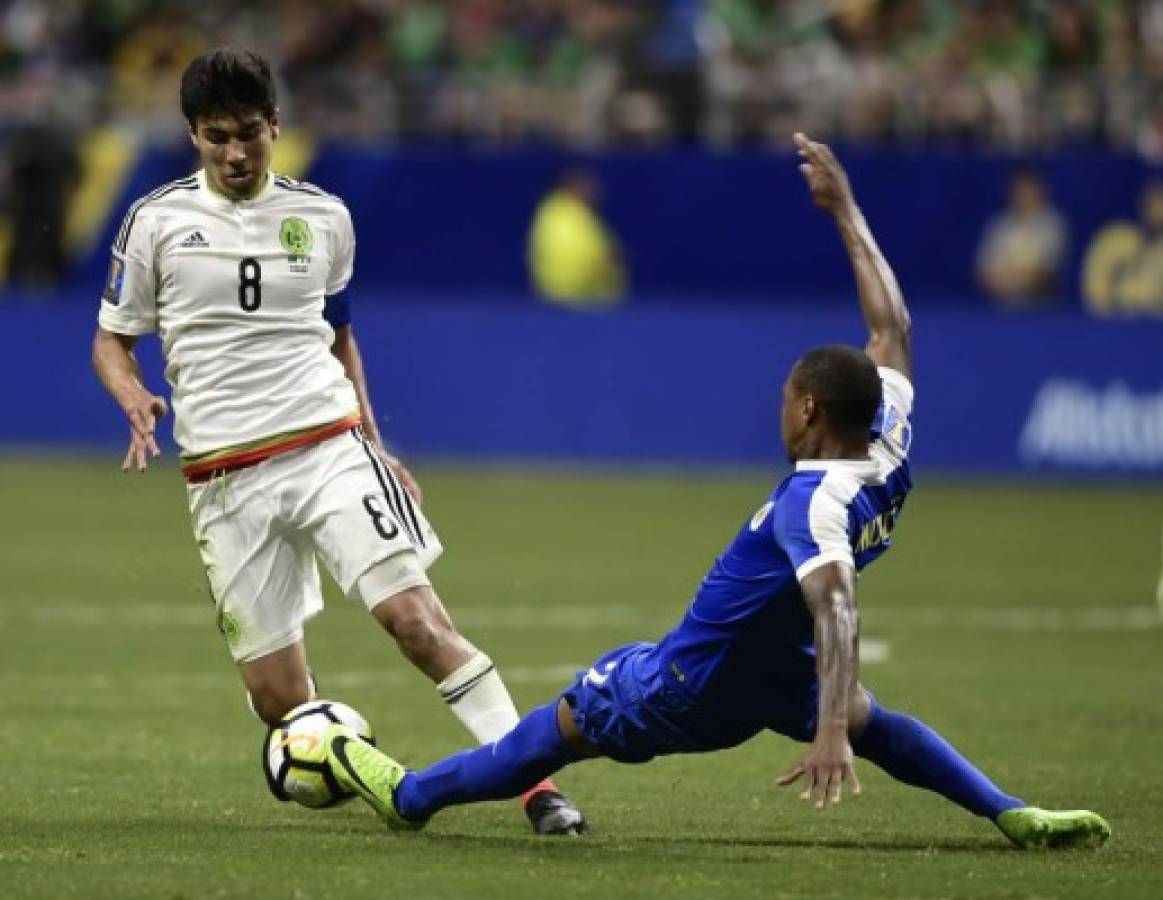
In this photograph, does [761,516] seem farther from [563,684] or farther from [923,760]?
[563,684]

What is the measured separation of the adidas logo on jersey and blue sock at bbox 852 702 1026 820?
258 cm

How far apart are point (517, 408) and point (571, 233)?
1685 millimetres

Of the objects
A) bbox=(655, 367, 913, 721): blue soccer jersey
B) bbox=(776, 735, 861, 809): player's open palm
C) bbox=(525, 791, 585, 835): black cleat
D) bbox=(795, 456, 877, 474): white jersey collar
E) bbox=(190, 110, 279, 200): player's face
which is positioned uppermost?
bbox=(190, 110, 279, 200): player's face

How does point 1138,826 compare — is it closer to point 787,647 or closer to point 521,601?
point 787,647

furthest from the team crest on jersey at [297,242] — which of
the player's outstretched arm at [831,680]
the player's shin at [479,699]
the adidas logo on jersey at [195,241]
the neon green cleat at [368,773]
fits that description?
the player's outstretched arm at [831,680]

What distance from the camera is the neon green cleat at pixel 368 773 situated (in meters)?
7.91

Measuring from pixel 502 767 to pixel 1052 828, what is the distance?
63.1 inches

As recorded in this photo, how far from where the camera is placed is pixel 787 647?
24.3ft

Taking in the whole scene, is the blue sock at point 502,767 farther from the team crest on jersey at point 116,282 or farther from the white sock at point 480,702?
the team crest on jersey at point 116,282

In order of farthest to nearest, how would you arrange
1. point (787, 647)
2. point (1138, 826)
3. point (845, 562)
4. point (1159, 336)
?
point (1159, 336) → point (1138, 826) → point (787, 647) → point (845, 562)

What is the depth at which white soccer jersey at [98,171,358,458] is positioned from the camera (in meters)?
8.35

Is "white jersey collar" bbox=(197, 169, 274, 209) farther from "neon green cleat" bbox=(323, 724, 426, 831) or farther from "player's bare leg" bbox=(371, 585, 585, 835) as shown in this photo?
"neon green cleat" bbox=(323, 724, 426, 831)

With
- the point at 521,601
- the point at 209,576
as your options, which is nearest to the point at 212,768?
the point at 209,576

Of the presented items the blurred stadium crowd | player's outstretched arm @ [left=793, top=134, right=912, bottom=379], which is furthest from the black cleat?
the blurred stadium crowd
